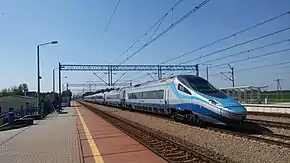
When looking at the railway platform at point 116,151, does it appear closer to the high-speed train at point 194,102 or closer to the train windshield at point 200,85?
the high-speed train at point 194,102

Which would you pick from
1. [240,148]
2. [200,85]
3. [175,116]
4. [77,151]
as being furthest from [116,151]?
[175,116]

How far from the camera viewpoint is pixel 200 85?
17641 mm

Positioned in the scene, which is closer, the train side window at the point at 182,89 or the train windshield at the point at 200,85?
the train windshield at the point at 200,85

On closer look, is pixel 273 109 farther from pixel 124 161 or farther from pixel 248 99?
pixel 124 161

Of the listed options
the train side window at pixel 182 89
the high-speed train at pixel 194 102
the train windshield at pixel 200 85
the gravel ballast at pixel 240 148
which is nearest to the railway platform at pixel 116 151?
the gravel ballast at pixel 240 148

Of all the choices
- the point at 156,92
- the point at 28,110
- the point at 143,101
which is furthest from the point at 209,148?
the point at 28,110

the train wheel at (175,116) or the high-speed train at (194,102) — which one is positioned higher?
the high-speed train at (194,102)

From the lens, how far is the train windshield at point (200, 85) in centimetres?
1659

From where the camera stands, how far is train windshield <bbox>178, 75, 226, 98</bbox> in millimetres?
16594

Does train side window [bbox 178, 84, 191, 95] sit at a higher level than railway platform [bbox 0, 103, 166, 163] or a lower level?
higher

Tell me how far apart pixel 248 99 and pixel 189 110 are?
19.4 metres

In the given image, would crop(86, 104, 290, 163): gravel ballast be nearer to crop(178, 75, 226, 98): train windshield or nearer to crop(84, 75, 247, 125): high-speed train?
crop(84, 75, 247, 125): high-speed train

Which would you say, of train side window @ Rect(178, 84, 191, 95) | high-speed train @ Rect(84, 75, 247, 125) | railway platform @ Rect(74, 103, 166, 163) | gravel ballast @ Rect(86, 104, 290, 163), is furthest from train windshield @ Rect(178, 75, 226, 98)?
railway platform @ Rect(74, 103, 166, 163)

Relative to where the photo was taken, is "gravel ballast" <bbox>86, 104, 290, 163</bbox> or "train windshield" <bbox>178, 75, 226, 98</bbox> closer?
"gravel ballast" <bbox>86, 104, 290, 163</bbox>
